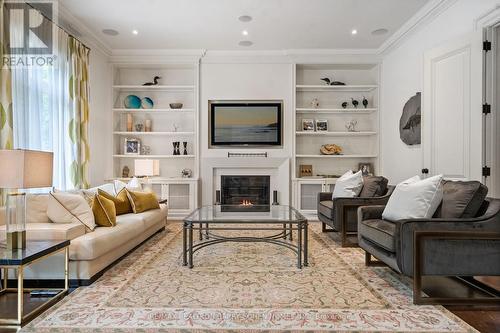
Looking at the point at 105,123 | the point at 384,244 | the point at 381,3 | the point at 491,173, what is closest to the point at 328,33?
the point at 381,3

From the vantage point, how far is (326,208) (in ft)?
14.7

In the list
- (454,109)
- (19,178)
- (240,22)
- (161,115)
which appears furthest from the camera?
(161,115)

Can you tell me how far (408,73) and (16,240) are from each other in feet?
17.0

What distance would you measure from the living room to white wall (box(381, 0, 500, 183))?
1.2 inches

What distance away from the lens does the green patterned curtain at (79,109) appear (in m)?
4.53

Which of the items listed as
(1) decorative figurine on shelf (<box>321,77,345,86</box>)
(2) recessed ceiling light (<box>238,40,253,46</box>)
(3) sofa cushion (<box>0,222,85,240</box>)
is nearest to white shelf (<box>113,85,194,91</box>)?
(2) recessed ceiling light (<box>238,40,253,46</box>)

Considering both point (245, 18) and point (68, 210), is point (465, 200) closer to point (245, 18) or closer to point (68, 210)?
point (68, 210)

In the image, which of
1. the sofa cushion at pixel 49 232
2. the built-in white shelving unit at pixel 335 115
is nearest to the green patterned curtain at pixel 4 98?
the sofa cushion at pixel 49 232

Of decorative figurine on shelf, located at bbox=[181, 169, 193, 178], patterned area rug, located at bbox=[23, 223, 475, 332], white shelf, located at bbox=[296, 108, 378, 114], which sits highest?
white shelf, located at bbox=[296, 108, 378, 114]

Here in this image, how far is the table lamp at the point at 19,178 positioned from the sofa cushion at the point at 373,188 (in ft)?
11.7

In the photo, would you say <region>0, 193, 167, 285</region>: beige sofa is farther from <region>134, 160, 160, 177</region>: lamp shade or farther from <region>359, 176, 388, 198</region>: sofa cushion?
<region>359, 176, 388, 198</region>: sofa cushion
